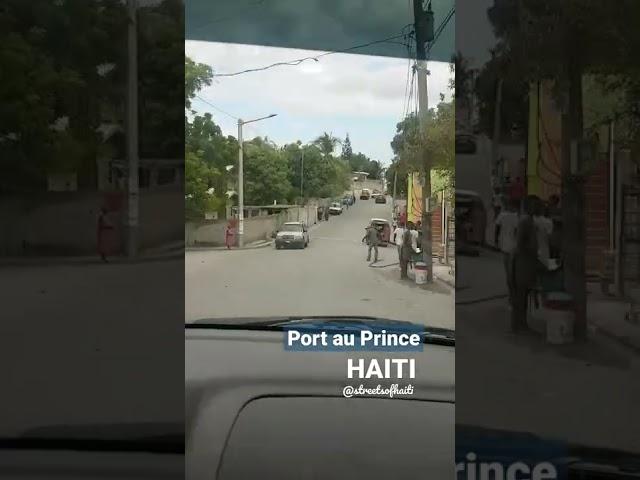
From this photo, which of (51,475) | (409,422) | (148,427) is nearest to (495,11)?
(409,422)

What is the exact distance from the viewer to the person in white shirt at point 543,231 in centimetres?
157

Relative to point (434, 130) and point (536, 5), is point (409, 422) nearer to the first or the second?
point (434, 130)

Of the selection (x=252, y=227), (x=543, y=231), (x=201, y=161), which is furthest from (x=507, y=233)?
(x=201, y=161)

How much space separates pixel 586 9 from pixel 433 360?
89 centimetres

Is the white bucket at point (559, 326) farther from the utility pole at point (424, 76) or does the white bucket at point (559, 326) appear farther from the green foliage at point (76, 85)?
the green foliage at point (76, 85)

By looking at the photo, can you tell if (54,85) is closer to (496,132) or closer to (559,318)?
(496,132)

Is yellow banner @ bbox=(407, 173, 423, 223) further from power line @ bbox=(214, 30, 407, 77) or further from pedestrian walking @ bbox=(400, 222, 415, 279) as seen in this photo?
power line @ bbox=(214, 30, 407, 77)

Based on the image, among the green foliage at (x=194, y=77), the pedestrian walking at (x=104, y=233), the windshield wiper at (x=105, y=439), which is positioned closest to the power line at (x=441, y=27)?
the green foliage at (x=194, y=77)

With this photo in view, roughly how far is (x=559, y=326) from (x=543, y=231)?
23cm

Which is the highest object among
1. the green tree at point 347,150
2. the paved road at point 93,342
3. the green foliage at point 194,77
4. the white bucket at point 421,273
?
the green foliage at point 194,77

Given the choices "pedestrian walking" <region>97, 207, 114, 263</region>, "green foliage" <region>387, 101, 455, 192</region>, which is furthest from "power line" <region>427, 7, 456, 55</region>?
"pedestrian walking" <region>97, 207, 114, 263</region>

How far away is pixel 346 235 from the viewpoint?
170cm

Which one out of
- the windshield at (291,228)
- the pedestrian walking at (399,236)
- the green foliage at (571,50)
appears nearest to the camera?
the green foliage at (571,50)

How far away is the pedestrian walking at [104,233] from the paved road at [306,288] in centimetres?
22
